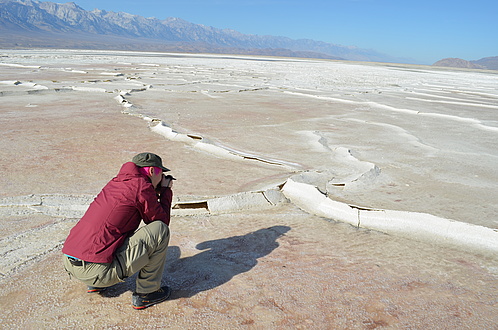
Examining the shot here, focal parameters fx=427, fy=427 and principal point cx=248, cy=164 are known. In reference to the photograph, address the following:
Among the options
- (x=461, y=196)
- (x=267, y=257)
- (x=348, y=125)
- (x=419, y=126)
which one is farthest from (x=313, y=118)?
(x=267, y=257)

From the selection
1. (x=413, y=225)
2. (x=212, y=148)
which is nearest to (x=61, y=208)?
(x=212, y=148)

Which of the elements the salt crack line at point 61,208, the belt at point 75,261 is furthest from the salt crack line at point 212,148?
the belt at point 75,261

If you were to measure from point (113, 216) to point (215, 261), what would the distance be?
2.97ft

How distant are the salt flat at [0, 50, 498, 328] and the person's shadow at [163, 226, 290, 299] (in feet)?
0.05

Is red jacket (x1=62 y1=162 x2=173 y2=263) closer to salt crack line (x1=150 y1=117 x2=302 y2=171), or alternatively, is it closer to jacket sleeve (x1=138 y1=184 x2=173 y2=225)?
jacket sleeve (x1=138 y1=184 x2=173 y2=225)

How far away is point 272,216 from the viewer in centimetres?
368

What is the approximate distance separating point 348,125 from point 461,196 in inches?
172

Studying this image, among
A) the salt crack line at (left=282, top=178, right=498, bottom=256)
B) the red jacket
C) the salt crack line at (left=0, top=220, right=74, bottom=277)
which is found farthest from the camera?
the salt crack line at (left=282, top=178, right=498, bottom=256)

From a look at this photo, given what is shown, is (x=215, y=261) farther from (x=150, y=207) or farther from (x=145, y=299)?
(x=150, y=207)

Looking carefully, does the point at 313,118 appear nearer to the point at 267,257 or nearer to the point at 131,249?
the point at 267,257

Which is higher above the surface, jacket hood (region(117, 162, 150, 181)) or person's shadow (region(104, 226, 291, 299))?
jacket hood (region(117, 162, 150, 181))

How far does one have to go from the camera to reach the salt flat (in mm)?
2328

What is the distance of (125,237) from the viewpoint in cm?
222

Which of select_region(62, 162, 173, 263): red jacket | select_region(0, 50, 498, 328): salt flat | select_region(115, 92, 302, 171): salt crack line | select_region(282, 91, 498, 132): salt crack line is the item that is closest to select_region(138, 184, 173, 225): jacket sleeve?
select_region(62, 162, 173, 263): red jacket
